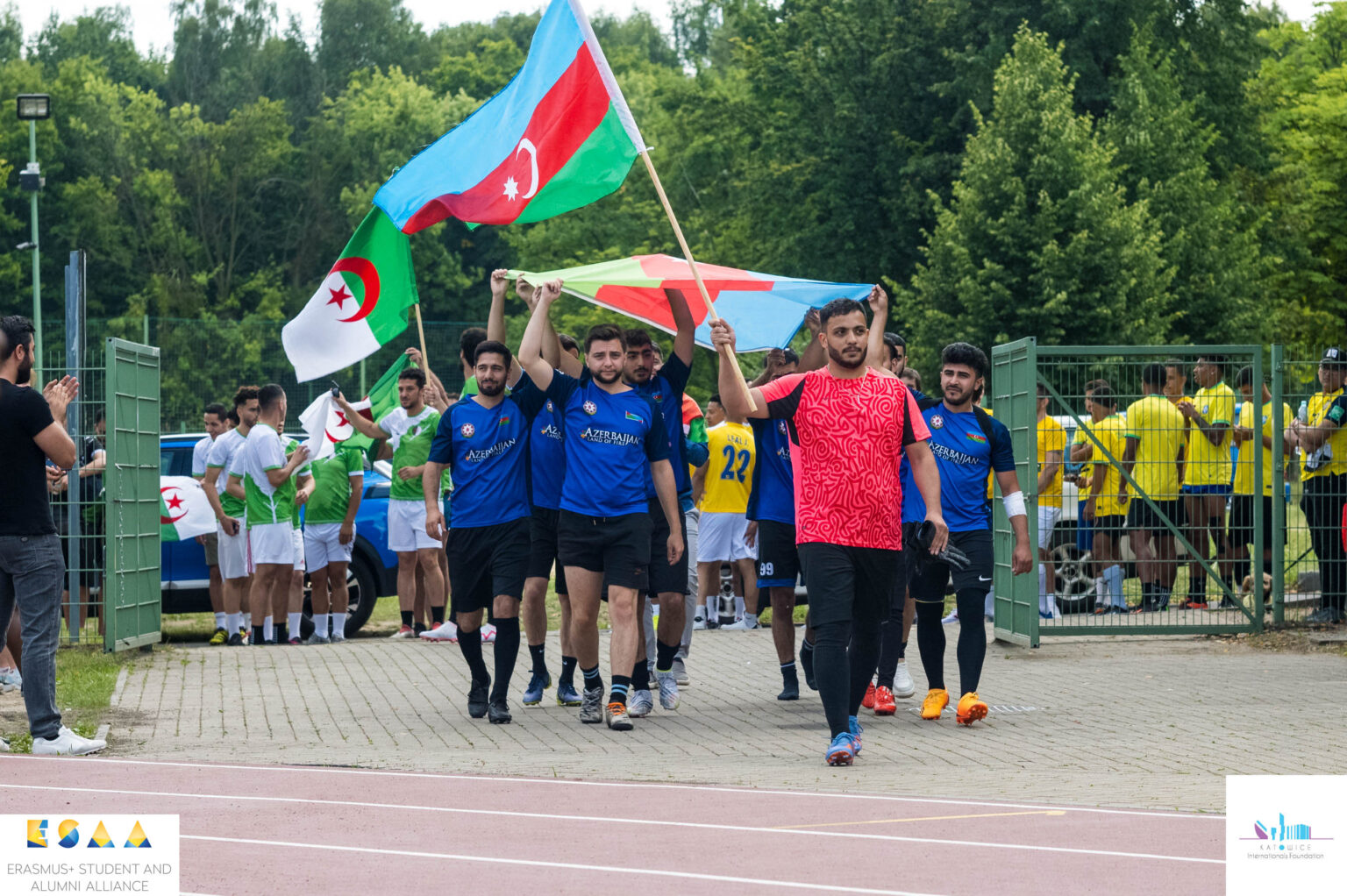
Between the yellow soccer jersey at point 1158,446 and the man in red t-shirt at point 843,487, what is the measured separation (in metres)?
6.10

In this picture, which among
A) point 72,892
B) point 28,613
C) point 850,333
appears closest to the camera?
point 72,892

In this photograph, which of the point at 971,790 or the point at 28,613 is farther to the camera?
the point at 28,613

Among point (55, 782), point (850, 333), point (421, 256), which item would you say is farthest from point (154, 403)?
point (421, 256)

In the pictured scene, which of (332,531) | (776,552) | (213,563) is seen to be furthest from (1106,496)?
(213,563)

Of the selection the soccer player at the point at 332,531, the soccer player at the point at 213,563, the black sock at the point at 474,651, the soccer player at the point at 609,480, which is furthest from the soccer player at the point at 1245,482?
the soccer player at the point at 213,563

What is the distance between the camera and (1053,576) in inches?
531

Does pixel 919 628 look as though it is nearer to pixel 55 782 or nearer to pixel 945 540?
pixel 945 540

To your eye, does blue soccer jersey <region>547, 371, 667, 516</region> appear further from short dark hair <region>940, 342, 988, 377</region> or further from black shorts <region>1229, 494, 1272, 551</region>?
black shorts <region>1229, 494, 1272, 551</region>

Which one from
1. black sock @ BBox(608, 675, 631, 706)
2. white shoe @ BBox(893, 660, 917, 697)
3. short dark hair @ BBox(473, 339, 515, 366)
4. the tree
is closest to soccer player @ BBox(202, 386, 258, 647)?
short dark hair @ BBox(473, 339, 515, 366)

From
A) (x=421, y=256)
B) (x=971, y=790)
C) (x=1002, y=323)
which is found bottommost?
(x=971, y=790)

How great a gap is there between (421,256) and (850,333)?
2302 inches

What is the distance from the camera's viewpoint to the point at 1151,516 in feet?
44.0

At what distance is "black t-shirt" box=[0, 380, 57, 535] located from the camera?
8.28 m

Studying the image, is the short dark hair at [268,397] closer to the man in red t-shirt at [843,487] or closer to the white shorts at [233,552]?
the white shorts at [233,552]
